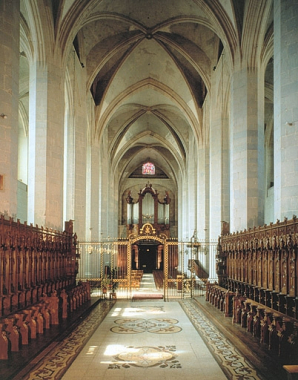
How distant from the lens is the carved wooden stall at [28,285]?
6.58 m

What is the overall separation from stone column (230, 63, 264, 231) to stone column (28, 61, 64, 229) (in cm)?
579

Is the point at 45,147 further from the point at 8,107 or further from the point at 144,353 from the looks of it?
the point at 144,353

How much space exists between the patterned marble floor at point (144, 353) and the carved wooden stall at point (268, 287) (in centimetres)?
63

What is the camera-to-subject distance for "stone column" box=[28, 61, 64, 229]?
12.2 metres

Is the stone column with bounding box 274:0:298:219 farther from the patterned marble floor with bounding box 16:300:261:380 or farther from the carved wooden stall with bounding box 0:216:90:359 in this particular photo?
the carved wooden stall with bounding box 0:216:90:359

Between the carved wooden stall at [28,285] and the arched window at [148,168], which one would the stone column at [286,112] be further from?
the arched window at [148,168]

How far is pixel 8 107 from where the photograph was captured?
8.72 m

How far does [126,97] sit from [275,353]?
19.6 m

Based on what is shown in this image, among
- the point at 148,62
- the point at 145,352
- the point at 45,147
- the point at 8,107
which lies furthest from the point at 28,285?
the point at 148,62

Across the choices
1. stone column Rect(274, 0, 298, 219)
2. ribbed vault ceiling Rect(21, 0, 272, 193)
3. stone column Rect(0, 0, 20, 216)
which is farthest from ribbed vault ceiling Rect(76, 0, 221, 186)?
stone column Rect(274, 0, 298, 219)

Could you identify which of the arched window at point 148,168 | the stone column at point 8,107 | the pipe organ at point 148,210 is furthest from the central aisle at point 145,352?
the arched window at point 148,168

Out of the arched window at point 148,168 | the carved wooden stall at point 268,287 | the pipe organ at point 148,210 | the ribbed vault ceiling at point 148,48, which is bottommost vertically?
the carved wooden stall at point 268,287

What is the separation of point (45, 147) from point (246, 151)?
20.9 feet

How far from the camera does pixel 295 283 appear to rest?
24.5ft
